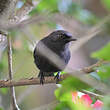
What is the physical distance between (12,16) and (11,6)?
0.81ft

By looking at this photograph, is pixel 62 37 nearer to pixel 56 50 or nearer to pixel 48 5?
pixel 56 50

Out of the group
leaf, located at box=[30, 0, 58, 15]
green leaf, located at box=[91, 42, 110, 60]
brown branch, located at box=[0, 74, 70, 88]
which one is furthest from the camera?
leaf, located at box=[30, 0, 58, 15]

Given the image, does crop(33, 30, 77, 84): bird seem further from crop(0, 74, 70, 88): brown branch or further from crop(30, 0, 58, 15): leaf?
crop(0, 74, 70, 88): brown branch

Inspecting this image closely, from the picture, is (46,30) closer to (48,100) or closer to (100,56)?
(48,100)

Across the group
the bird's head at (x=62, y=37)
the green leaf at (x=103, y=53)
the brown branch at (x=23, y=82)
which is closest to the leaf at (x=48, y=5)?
the bird's head at (x=62, y=37)

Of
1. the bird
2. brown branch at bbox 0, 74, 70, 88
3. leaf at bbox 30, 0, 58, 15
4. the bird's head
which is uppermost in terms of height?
leaf at bbox 30, 0, 58, 15

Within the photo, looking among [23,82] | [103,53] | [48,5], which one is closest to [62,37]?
[48,5]

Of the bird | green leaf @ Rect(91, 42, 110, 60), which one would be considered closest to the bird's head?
the bird

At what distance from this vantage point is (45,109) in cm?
194

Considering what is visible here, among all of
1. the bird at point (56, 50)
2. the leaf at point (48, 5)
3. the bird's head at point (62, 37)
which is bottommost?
the bird at point (56, 50)

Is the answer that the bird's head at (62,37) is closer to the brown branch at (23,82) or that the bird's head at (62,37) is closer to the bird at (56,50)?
the bird at (56,50)

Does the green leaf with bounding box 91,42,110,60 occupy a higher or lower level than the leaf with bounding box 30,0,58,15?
lower

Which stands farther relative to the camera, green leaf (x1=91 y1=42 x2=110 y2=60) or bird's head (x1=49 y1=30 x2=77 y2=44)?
bird's head (x1=49 y1=30 x2=77 y2=44)

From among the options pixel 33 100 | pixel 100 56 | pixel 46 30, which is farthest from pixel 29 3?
pixel 33 100
